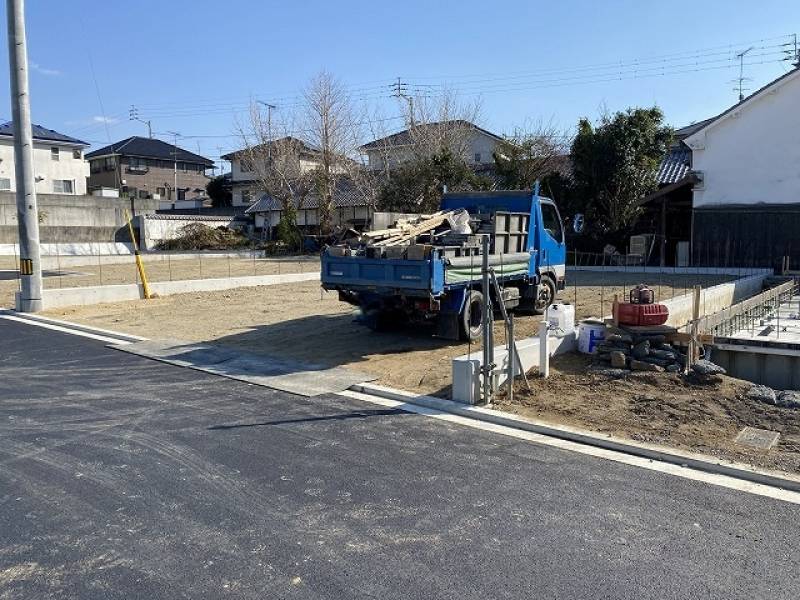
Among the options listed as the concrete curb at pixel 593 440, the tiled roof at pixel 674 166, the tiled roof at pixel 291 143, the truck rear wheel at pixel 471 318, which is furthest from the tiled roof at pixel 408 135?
the concrete curb at pixel 593 440

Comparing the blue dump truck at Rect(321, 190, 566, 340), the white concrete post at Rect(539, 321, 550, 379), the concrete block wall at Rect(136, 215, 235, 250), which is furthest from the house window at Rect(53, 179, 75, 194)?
the white concrete post at Rect(539, 321, 550, 379)

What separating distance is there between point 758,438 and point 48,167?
45.0 metres

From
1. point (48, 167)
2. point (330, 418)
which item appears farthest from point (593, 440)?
point (48, 167)

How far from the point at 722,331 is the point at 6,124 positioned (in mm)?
45178

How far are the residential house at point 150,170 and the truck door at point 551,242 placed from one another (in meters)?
43.3

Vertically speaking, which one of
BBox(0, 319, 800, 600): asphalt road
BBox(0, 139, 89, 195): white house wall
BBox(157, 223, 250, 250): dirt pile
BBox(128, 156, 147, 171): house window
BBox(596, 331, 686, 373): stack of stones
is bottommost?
BBox(0, 319, 800, 600): asphalt road

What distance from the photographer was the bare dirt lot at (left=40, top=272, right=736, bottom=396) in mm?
9102

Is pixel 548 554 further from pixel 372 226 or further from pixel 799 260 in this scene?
pixel 799 260

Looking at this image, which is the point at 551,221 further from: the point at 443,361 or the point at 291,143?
the point at 291,143

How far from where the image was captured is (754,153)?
73.3 feet

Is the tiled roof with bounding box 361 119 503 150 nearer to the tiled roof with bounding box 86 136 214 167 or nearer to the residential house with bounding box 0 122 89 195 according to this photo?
the residential house with bounding box 0 122 89 195

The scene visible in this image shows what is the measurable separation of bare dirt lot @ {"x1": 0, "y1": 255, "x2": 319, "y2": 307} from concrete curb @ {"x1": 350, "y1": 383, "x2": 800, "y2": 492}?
12.4m

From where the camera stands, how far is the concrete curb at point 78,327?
11.3 metres

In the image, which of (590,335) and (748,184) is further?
(748,184)
